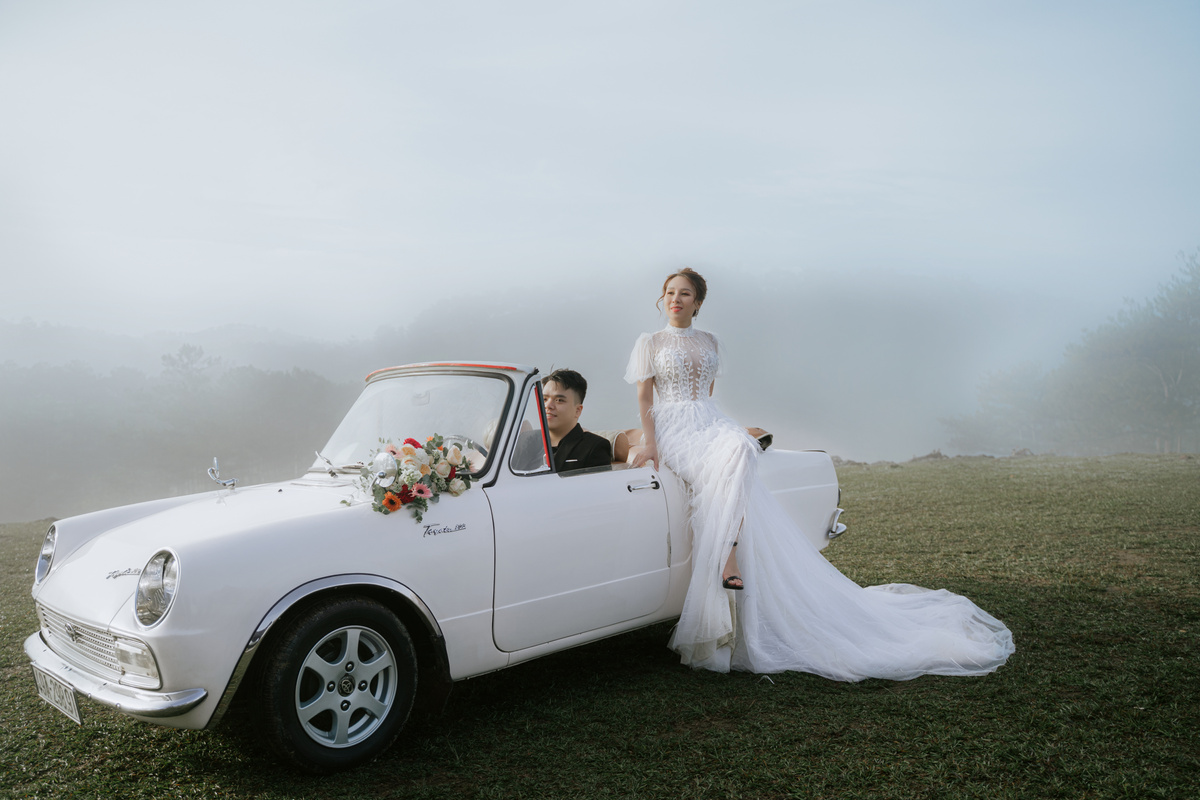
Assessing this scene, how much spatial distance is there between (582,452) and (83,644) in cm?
264

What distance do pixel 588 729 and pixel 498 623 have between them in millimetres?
683

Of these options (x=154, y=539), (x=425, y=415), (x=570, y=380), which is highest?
(x=570, y=380)

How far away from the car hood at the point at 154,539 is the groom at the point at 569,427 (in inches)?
52.0

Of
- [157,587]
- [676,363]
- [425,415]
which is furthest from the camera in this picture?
[676,363]

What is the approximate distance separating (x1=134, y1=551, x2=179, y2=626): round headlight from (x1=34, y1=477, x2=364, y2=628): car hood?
0.16 feet

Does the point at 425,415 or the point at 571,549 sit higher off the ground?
the point at 425,415

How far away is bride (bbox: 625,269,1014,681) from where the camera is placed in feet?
14.9

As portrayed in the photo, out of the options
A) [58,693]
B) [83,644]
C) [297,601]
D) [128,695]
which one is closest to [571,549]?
[297,601]

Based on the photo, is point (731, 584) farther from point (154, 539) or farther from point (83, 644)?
point (83, 644)

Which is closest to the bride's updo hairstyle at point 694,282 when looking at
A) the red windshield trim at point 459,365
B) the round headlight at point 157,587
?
the red windshield trim at point 459,365

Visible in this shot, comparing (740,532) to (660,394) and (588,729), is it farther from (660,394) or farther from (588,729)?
(588,729)

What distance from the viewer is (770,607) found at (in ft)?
15.6

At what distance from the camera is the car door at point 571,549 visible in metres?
3.85

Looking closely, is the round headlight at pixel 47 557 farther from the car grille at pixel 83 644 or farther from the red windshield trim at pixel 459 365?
the red windshield trim at pixel 459 365
